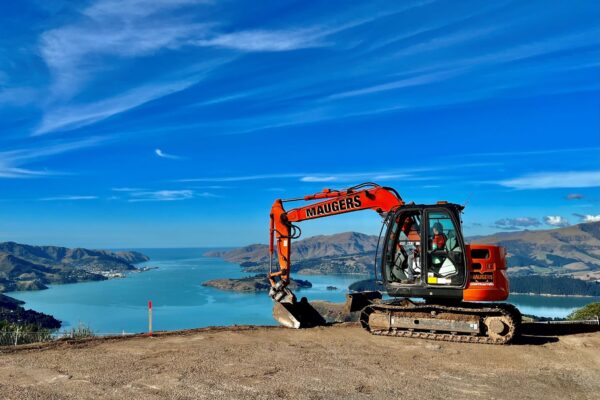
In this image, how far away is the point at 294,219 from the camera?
16766 millimetres

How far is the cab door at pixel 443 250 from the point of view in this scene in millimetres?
12102

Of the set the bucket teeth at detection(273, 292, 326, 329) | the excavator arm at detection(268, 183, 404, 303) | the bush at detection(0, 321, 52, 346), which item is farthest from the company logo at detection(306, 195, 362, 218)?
the bush at detection(0, 321, 52, 346)

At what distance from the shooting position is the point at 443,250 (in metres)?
12.3

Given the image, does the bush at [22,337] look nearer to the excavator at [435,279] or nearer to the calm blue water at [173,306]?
the excavator at [435,279]

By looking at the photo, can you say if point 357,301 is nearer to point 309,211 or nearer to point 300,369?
point 309,211

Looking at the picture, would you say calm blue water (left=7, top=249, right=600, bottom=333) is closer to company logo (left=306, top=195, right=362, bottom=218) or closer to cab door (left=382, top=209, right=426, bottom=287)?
company logo (left=306, top=195, right=362, bottom=218)

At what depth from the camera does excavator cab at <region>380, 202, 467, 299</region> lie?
1217cm

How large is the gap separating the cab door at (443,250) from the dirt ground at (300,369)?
168cm

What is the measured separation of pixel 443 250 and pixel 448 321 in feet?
6.07

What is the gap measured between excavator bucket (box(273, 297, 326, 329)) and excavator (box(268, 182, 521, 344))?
2.26 meters

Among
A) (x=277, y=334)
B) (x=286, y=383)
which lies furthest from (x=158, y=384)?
(x=277, y=334)

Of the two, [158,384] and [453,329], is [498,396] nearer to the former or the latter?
[453,329]

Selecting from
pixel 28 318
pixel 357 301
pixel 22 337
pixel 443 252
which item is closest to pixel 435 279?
pixel 443 252

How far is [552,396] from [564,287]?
187 meters
